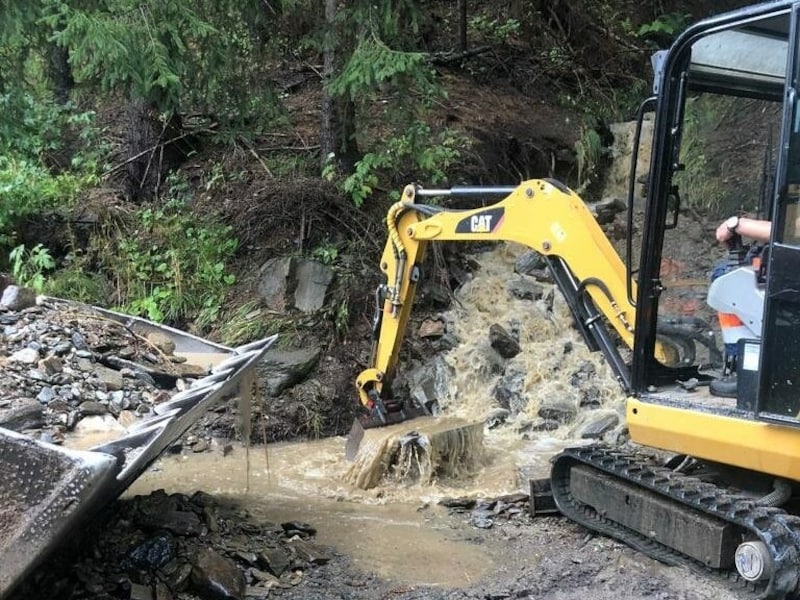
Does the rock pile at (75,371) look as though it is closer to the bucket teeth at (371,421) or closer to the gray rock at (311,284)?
the bucket teeth at (371,421)

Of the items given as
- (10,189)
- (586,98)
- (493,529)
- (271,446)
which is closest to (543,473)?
(493,529)

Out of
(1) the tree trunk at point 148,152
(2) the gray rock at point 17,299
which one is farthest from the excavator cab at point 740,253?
(1) the tree trunk at point 148,152

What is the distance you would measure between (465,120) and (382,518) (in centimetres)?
647

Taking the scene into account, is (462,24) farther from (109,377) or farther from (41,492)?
(41,492)

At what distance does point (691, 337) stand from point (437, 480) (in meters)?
2.28

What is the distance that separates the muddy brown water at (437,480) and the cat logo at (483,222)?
1.65 metres

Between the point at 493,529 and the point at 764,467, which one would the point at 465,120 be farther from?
the point at 764,467

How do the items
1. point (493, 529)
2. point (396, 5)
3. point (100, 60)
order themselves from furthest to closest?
point (396, 5)
point (100, 60)
point (493, 529)

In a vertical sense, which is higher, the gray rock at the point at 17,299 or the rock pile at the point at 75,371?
the gray rock at the point at 17,299

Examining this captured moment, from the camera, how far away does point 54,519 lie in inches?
118

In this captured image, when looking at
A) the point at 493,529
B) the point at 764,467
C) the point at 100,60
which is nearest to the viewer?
the point at 764,467

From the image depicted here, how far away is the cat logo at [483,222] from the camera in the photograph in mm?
5414

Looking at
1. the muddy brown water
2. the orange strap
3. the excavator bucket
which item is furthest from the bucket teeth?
the excavator bucket

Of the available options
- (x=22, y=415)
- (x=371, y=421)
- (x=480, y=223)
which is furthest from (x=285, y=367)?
(x=22, y=415)
